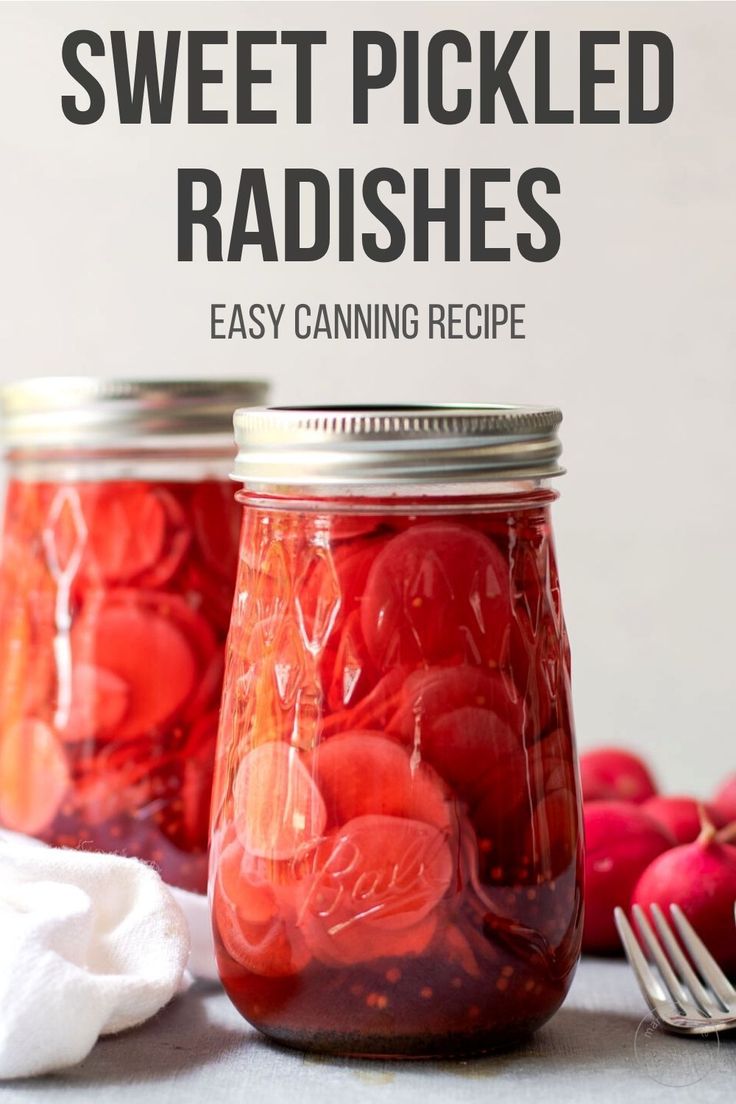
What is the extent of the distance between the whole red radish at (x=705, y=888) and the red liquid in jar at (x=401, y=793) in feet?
0.45

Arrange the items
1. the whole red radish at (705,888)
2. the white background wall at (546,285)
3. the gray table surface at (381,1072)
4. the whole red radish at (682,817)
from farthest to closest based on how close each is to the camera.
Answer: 1. the white background wall at (546,285)
2. the whole red radish at (682,817)
3. the whole red radish at (705,888)
4. the gray table surface at (381,1072)

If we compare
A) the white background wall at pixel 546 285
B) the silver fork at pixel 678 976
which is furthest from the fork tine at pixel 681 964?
the white background wall at pixel 546 285

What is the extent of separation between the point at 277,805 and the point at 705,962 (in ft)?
0.71

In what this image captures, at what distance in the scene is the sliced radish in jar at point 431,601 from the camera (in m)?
0.50

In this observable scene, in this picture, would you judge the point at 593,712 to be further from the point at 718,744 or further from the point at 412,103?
the point at 412,103

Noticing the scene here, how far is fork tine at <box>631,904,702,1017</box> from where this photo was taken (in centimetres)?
58

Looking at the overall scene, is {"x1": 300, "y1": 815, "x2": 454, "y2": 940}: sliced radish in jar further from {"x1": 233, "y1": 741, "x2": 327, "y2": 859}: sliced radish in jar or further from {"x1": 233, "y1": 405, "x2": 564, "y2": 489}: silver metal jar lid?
{"x1": 233, "y1": 405, "x2": 564, "y2": 489}: silver metal jar lid

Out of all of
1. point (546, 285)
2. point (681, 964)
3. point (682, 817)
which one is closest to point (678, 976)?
point (681, 964)

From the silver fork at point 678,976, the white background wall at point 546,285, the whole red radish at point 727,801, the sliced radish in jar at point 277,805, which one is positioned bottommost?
the silver fork at point 678,976

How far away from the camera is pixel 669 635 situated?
1.47m

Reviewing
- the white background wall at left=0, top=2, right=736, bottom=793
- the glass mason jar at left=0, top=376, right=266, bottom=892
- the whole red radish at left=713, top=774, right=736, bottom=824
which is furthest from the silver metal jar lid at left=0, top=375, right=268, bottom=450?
the white background wall at left=0, top=2, right=736, bottom=793

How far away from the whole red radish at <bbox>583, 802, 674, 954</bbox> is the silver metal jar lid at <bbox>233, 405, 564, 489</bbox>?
0.80 feet

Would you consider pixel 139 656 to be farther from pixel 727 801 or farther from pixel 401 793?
pixel 727 801

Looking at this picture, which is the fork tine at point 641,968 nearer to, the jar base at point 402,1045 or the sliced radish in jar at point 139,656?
the jar base at point 402,1045
